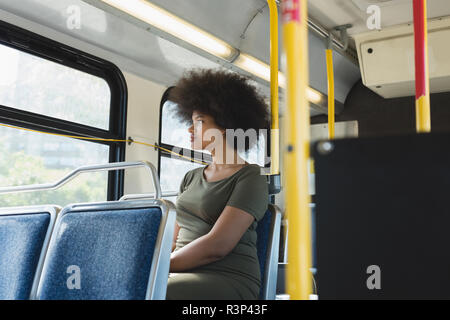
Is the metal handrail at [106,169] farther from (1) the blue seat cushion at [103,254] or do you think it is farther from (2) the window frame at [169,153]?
(2) the window frame at [169,153]

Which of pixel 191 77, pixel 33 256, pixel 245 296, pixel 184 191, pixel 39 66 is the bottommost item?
pixel 245 296

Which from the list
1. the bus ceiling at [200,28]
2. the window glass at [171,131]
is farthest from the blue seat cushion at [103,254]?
the window glass at [171,131]

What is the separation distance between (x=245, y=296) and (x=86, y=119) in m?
2.57

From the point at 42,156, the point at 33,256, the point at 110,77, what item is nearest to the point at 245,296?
the point at 33,256

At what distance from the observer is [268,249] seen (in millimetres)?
1791

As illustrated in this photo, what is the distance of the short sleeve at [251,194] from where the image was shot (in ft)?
5.27

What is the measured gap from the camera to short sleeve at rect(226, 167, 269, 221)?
5.27 ft

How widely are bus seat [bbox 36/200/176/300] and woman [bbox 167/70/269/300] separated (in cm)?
15

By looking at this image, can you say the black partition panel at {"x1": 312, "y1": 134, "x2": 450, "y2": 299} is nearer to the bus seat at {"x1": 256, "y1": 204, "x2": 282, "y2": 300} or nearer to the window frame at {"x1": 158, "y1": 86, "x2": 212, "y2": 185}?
the bus seat at {"x1": 256, "y1": 204, "x2": 282, "y2": 300}

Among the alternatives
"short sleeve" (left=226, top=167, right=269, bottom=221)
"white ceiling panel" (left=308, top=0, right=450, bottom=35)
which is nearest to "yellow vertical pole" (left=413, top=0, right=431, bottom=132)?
"short sleeve" (left=226, top=167, right=269, bottom=221)

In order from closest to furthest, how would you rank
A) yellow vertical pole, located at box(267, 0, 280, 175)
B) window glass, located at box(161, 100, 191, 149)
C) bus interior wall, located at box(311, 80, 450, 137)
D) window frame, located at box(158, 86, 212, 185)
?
yellow vertical pole, located at box(267, 0, 280, 175) < window frame, located at box(158, 86, 212, 185) < window glass, located at box(161, 100, 191, 149) < bus interior wall, located at box(311, 80, 450, 137)

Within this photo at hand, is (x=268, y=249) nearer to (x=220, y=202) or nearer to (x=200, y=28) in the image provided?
(x=220, y=202)

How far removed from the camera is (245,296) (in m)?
1.57

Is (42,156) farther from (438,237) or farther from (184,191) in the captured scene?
(438,237)
